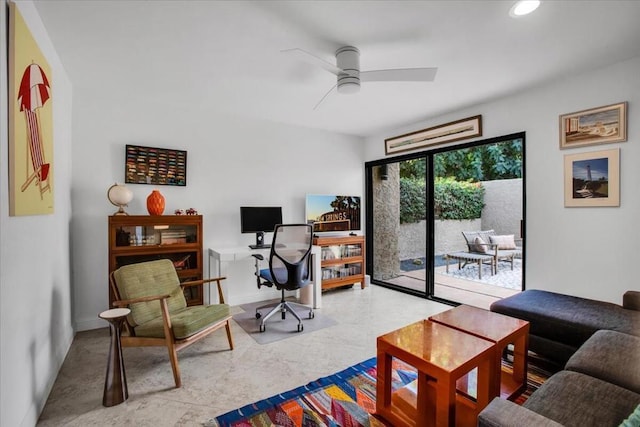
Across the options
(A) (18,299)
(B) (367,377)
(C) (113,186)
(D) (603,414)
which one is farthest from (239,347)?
(D) (603,414)

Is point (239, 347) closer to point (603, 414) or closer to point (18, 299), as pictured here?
point (18, 299)

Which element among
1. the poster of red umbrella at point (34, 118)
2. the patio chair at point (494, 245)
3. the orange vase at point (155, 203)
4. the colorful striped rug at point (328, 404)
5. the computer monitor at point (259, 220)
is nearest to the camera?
the poster of red umbrella at point (34, 118)

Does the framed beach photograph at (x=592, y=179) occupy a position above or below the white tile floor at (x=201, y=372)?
above

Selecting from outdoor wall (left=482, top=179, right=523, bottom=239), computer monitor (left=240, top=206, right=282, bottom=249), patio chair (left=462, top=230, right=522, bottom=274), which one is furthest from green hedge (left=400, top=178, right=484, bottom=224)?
computer monitor (left=240, top=206, right=282, bottom=249)

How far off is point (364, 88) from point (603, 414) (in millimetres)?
2923

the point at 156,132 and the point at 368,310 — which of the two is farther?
the point at 368,310

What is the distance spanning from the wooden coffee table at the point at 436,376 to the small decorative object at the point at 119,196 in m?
2.83

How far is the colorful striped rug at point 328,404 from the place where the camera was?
178 cm

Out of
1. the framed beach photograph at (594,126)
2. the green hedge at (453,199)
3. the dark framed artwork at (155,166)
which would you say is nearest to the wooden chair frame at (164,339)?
the dark framed artwork at (155,166)

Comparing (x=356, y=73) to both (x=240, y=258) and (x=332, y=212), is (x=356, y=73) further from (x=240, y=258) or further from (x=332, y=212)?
(x=332, y=212)

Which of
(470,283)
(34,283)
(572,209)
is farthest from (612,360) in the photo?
(34,283)

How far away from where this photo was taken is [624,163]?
254 cm

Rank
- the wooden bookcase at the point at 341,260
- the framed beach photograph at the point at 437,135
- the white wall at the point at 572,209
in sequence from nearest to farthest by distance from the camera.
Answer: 1. the white wall at the point at 572,209
2. the framed beach photograph at the point at 437,135
3. the wooden bookcase at the point at 341,260

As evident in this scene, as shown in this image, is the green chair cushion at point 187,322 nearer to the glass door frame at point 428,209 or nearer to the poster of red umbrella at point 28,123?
the poster of red umbrella at point 28,123
